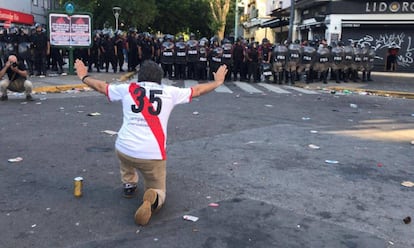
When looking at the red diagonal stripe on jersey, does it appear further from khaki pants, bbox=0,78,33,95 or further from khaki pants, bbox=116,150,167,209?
khaki pants, bbox=0,78,33,95

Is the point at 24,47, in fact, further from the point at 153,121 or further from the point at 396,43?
the point at 396,43

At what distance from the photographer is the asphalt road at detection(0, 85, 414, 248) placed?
13.9 feet

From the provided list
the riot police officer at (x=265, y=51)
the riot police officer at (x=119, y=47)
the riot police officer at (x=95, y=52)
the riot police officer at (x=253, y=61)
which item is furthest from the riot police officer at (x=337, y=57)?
the riot police officer at (x=95, y=52)

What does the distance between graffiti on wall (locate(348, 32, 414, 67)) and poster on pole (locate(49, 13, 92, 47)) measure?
1645 cm

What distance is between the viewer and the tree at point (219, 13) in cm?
4756

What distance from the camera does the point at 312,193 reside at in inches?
213

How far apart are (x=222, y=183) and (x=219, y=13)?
4464 centimetres

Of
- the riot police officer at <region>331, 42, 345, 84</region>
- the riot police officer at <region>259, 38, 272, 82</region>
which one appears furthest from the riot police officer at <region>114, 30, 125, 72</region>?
the riot police officer at <region>331, 42, 345, 84</region>

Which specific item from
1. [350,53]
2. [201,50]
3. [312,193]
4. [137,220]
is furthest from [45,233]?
[350,53]

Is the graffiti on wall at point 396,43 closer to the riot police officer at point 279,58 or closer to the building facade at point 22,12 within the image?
the riot police officer at point 279,58

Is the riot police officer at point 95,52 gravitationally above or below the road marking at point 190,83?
above

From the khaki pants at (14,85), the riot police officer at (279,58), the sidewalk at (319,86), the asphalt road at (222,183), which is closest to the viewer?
the asphalt road at (222,183)

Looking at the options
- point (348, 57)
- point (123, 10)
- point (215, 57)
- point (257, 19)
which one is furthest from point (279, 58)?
point (257, 19)

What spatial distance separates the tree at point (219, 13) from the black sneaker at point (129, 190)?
43571mm
